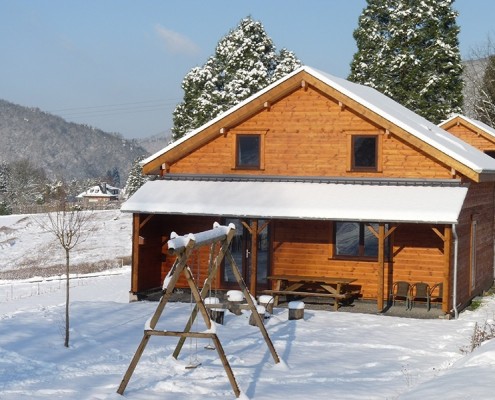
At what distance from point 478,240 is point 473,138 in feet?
36.4

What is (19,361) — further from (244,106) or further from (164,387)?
(244,106)

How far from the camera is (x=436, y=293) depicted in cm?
1892

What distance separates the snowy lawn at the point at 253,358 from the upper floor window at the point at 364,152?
14.1 feet

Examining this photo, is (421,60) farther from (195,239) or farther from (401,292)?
(195,239)

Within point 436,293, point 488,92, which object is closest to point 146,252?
point 436,293

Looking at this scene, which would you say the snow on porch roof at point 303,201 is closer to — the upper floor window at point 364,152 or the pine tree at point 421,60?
the upper floor window at point 364,152

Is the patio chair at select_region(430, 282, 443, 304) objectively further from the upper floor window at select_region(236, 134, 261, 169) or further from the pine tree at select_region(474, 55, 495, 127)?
the pine tree at select_region(474, 55, 495, 127)

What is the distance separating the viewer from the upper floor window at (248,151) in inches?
820

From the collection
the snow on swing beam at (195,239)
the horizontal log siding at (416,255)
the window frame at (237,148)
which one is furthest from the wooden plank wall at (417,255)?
the snow on swing beam at (195,239)

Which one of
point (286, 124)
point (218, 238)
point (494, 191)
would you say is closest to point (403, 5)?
point (494, 191)

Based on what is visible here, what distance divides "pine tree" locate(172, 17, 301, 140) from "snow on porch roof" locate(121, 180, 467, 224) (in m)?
23.6

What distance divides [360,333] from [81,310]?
22.8 feet

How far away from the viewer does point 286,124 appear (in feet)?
66.9

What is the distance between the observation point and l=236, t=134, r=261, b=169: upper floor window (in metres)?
20.8
